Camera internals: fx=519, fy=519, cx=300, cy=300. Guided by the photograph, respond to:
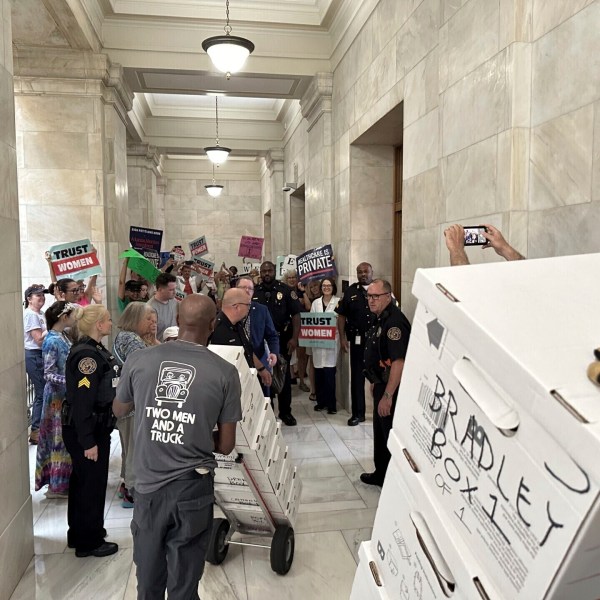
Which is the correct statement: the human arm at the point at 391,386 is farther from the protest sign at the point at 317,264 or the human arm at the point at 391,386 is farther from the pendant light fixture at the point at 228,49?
the pendant light fixture at the point at 228,49

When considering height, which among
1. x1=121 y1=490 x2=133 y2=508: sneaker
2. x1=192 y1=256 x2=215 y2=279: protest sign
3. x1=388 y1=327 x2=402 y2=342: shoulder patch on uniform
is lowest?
x1=121 y1=490 x2=133 y2=508: sneaker

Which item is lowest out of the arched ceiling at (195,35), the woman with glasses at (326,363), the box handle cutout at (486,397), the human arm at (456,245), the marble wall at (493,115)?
the woman with glasses at (326,363)

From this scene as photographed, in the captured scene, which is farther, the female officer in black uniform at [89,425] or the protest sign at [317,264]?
the protest sign at [317,264]

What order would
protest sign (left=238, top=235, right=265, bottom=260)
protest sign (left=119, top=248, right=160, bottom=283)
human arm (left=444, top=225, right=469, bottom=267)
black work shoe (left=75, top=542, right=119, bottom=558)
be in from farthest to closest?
protest sign (left=238, top=235, right=265, bottom=260) → protest sign (left=119, top=248, right=160, bottom=283) → black work shoe (left=75, top=542, right=119, bottom=558) → human arm (left=444, top=225, right=469, bottom=267)

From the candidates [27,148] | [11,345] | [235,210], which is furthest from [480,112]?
[235,210]

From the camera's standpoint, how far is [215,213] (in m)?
17.8

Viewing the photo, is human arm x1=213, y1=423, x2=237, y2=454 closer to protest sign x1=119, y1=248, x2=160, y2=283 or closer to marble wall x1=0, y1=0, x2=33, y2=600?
marble wall x1=0, y1=0, x2=33, y2=600

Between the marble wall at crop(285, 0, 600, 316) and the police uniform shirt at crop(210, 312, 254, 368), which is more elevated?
the marble wall at crop(285, 0, 600, 316)

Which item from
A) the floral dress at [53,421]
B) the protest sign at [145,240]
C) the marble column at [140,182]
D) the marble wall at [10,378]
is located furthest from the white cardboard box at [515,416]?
the marble column at [140,182]

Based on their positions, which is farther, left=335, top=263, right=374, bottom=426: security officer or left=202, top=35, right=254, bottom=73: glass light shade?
left=335, top=263, right=374, bottom=426: security officer

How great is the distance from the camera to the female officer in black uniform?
3.04 m

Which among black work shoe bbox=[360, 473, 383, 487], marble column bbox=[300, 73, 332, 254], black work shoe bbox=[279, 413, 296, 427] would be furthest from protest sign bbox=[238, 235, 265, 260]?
black work shoe bbox=[360, 473, 383, 487]

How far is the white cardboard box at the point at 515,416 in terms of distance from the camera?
0.72 meters

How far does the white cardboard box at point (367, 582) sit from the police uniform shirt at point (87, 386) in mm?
2021
